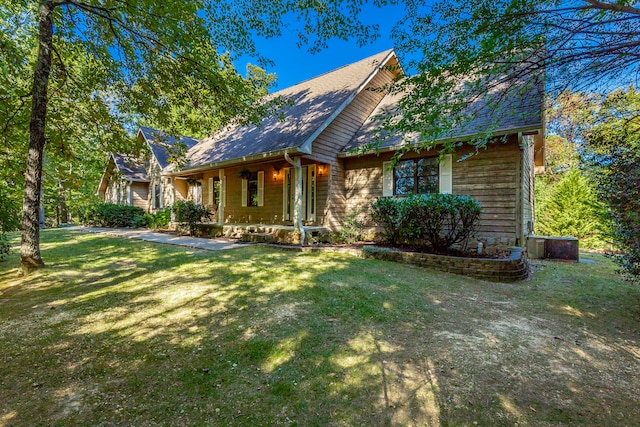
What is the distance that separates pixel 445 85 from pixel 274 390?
4.50 m

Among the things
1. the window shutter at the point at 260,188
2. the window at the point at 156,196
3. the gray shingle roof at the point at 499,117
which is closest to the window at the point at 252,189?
the window shutter at the point at 260,188

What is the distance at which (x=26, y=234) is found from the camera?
5.07 meters

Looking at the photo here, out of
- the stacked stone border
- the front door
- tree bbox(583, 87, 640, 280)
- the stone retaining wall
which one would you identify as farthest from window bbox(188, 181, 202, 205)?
tree bbox(583, 87, 640, 280)

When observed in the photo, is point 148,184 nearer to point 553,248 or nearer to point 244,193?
point 244,193

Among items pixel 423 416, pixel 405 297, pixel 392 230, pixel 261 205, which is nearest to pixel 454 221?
pixel 392 230

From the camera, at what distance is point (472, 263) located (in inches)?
221

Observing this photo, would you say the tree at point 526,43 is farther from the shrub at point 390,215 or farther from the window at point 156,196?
the window at point 156,196

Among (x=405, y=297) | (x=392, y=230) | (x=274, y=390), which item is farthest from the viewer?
(x=392, y=230)

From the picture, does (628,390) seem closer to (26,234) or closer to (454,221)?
(454,221)

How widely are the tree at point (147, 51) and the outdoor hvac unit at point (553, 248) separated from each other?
727 cm

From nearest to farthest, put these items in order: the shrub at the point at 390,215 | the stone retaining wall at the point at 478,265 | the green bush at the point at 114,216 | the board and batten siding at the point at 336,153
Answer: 1. the stone retaining wall at the point at 478,265
2. the shrub at the point at 390,215
3. the board and batten siding at the point at 336,153
4. the green bush at the point at 114,216

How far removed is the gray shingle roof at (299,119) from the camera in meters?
9.01

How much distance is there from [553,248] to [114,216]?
19551 mm

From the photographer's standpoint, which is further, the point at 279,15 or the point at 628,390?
the point at 279,15
